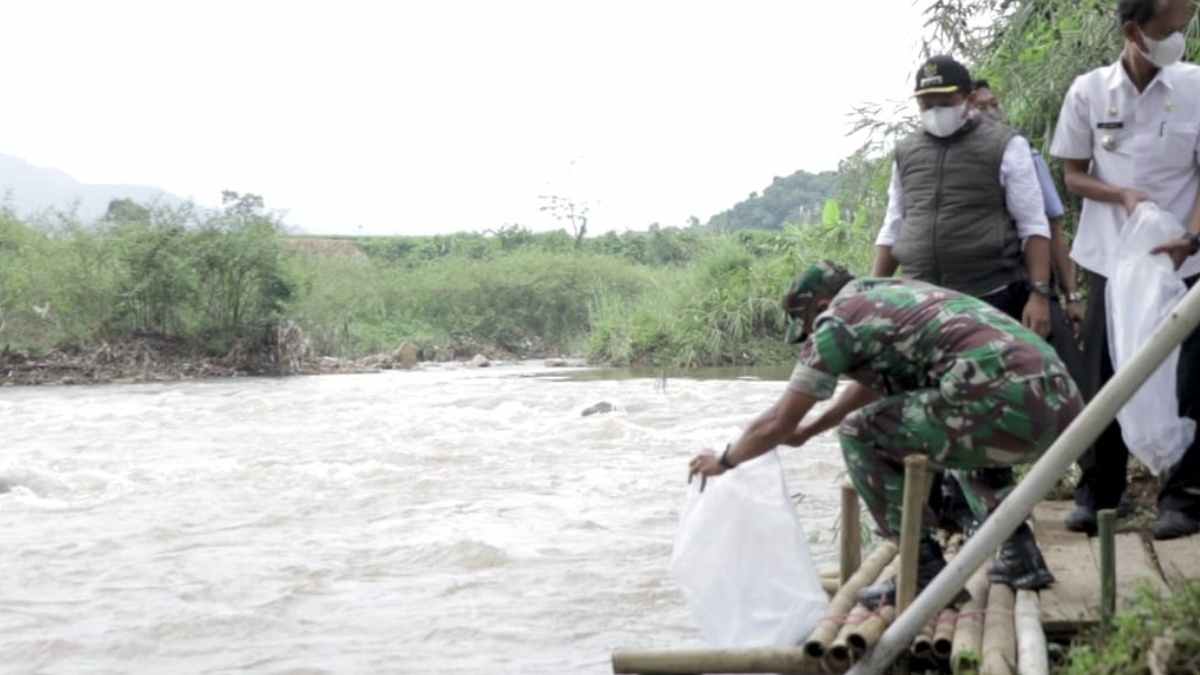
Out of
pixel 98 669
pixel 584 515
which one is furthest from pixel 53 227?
pixel 98 669

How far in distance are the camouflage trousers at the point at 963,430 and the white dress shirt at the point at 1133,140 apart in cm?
110

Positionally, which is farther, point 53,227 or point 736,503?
point 53,227

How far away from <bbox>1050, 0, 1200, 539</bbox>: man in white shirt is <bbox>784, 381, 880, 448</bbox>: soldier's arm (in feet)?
3.21

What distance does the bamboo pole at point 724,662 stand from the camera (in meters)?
4.02

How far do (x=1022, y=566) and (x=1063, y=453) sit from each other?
116 cm

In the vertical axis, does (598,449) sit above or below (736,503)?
below

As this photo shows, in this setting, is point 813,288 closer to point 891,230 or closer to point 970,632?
point 970,632

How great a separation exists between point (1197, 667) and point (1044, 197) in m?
2.33

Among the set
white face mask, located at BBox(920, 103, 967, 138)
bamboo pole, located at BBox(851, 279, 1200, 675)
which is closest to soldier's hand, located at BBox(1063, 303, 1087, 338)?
white face mask, located at BBox(920, 103, 967, 138)

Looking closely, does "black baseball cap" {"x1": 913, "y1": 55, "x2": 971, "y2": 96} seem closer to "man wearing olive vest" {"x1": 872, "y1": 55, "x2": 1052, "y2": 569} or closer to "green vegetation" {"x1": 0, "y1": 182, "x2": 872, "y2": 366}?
"man wearing olive vest" {"x1": 872, "y1": 55, "x2": 1052, "y2": 569}

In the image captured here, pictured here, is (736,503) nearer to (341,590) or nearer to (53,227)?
(341,590)

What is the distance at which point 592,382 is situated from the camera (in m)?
23.5

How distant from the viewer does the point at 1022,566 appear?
4535mm

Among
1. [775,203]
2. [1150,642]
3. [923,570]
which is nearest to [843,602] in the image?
[923,570]
